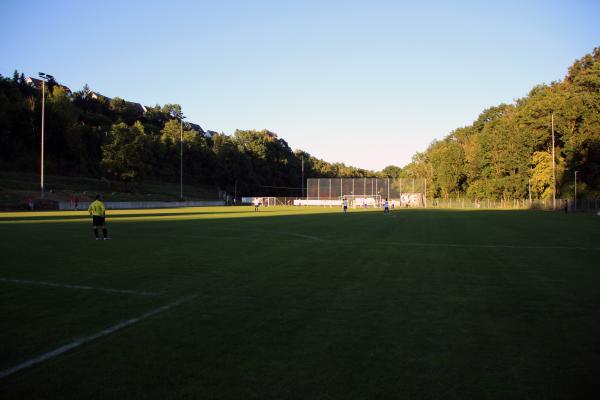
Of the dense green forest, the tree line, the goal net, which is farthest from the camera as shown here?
the goal net

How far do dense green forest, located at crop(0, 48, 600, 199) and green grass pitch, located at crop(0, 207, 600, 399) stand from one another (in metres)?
61.9

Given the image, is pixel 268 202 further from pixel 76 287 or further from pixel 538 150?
pixel 76 287

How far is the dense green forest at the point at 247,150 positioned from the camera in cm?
6425

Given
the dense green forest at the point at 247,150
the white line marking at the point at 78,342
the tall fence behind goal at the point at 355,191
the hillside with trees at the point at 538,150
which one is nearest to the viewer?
the white line marking at the point at 78,342

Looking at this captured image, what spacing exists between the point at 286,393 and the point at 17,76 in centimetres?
10680

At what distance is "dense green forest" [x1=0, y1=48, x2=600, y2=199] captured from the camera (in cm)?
6425

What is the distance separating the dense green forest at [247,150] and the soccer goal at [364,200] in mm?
18880

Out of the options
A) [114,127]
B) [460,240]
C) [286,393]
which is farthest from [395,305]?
[114,127]

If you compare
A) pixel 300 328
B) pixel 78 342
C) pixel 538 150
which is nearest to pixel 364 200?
pixel 538 150

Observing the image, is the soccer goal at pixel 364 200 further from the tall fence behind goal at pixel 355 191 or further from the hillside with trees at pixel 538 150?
the hillside with trees at pixel 538 150

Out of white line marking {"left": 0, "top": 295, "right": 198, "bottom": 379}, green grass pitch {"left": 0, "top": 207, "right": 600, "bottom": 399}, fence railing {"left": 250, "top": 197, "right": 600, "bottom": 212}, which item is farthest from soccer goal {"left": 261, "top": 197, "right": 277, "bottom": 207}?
white line marking {"left": 0, "top": 295, "right": 198, "bottom": 379}

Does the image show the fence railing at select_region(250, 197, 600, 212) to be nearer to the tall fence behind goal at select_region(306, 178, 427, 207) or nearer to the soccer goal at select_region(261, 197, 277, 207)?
the tall fence behind goal at select_region(306, 178, 427, 207)

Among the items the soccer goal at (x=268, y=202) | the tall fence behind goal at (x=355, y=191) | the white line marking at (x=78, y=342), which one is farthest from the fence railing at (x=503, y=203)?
the white line marking at (x=78, y=342)

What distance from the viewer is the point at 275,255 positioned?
12.7 meters
